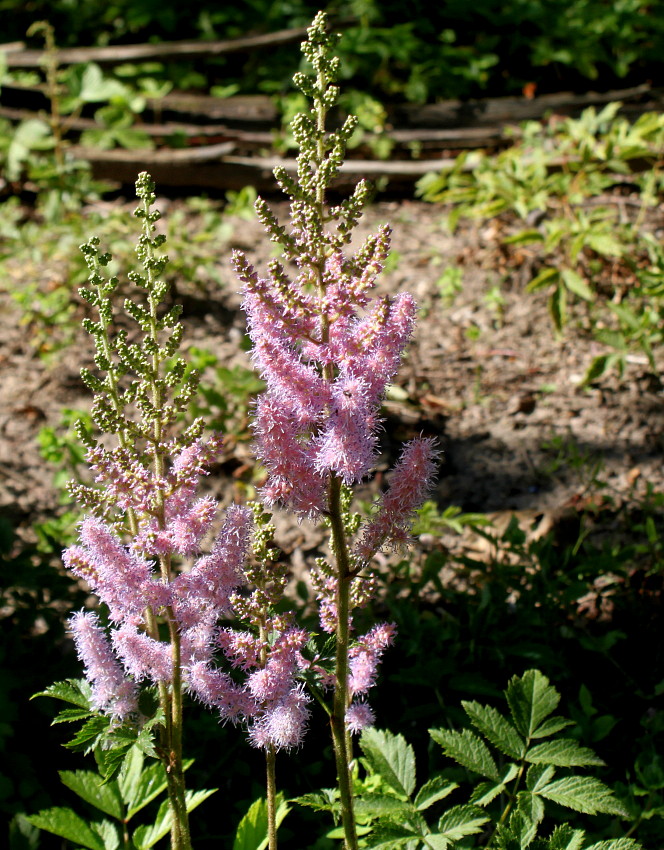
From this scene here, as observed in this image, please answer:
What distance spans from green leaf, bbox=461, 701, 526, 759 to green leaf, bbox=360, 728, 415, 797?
165 millimetres

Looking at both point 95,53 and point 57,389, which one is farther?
point 95,53

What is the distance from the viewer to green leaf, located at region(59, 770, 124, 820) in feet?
6.62

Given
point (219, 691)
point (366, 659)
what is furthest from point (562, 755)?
point (219, 691)

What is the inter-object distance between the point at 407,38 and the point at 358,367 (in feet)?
17.7

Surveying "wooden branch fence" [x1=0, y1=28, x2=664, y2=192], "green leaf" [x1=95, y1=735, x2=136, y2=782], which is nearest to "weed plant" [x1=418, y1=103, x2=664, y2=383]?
"wooden branch fence" [x1=0, y1=28, x2=664, y2=192]

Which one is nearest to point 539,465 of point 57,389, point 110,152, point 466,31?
point 57,389

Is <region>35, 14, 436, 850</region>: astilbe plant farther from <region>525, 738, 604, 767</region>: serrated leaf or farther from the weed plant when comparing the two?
the weed plant

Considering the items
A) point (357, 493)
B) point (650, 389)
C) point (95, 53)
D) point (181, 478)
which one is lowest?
point (357, 493)

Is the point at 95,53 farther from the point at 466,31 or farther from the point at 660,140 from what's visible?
the point at 660,140

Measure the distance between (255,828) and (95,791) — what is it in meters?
0.39

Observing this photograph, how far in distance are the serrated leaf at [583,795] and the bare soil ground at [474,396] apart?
168cm

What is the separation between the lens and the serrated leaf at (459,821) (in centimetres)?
177

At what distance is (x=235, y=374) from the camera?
389 centimetres

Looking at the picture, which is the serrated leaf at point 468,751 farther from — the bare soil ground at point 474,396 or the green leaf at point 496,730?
the bare soil ground at point 474,396
